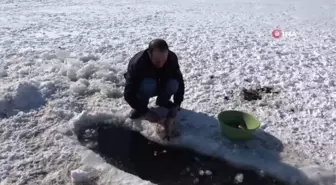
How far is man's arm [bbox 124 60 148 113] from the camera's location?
419 cm

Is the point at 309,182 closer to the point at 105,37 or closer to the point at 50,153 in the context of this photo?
the point at 50,153

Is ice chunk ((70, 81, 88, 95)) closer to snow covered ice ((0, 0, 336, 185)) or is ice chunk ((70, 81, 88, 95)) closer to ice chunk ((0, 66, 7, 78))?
snow covered ice ((0, 0, 336, 185))

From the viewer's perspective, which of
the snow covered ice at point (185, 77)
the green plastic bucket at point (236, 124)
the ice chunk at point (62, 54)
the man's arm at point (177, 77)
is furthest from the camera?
the ice chunk at point (62, 54)

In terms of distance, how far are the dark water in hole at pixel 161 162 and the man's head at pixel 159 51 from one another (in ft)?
3.06

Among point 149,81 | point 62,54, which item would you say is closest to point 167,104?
point 149,81

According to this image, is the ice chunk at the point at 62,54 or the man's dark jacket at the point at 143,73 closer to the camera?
the man's dark jacket at the point at 143,73

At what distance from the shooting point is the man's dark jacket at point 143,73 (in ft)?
13.7

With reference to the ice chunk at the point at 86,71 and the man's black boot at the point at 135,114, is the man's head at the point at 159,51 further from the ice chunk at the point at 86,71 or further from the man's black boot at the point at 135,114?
the ice chunk at the point at 86,71

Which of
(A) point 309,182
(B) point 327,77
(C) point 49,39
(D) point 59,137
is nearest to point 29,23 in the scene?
(C) point 49,39

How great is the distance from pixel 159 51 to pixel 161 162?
1.16 meters

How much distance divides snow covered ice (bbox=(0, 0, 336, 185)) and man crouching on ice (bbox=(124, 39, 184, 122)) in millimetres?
256

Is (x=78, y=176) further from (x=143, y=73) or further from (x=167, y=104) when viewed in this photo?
(x=167, y=104)

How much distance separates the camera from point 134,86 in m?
4.23

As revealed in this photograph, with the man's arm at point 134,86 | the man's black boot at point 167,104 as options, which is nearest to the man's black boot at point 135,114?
the man's arm at point 134,86
